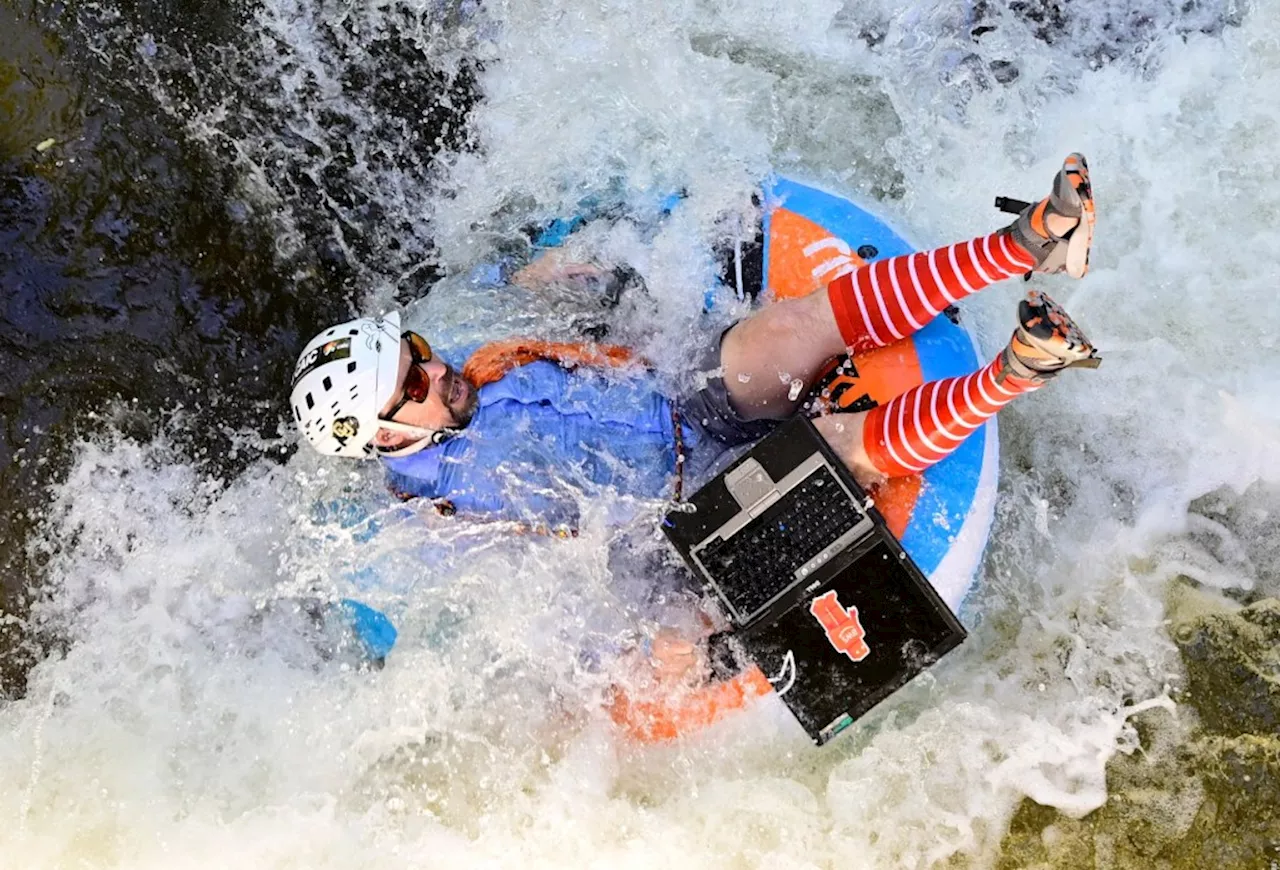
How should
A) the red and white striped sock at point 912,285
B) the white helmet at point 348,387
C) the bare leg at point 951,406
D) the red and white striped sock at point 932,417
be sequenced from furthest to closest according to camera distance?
the white helmet at point 348,387 < the red and white striped sock at point 912,285 < the red and white striped sock at point 932,417 < the bare leg at point 951,406

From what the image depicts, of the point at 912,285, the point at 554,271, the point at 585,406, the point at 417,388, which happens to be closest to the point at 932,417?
the point at 912,285

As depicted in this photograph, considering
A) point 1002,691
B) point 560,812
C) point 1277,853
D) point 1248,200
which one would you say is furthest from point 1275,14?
point 560,812

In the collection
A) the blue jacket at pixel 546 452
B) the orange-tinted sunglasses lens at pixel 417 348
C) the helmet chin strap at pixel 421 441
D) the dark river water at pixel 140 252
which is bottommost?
the blue jacket at pixel 546 452

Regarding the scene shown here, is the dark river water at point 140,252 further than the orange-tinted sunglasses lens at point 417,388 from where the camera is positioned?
Yes

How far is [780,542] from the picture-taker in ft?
8.91

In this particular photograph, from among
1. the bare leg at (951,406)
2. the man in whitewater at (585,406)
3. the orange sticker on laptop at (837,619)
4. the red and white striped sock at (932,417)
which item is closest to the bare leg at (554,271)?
the man in whitewater at (585,406)

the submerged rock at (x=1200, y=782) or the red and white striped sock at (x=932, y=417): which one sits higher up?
the red and white striped sock at (x=932, y=417)

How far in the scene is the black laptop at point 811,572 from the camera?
106 inches

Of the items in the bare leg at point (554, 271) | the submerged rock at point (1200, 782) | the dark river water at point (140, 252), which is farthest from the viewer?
the dark river water at point (140, 252)

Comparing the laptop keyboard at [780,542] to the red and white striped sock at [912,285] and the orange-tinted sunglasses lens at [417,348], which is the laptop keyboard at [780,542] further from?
the orange-tinted sunglasses lens at [417,348]

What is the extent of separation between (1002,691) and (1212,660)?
657 mm

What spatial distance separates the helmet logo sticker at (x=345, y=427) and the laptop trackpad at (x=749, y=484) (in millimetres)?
1084

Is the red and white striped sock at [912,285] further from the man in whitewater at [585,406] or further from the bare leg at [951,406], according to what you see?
the bare leg at [951,406]

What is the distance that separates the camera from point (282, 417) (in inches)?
140
